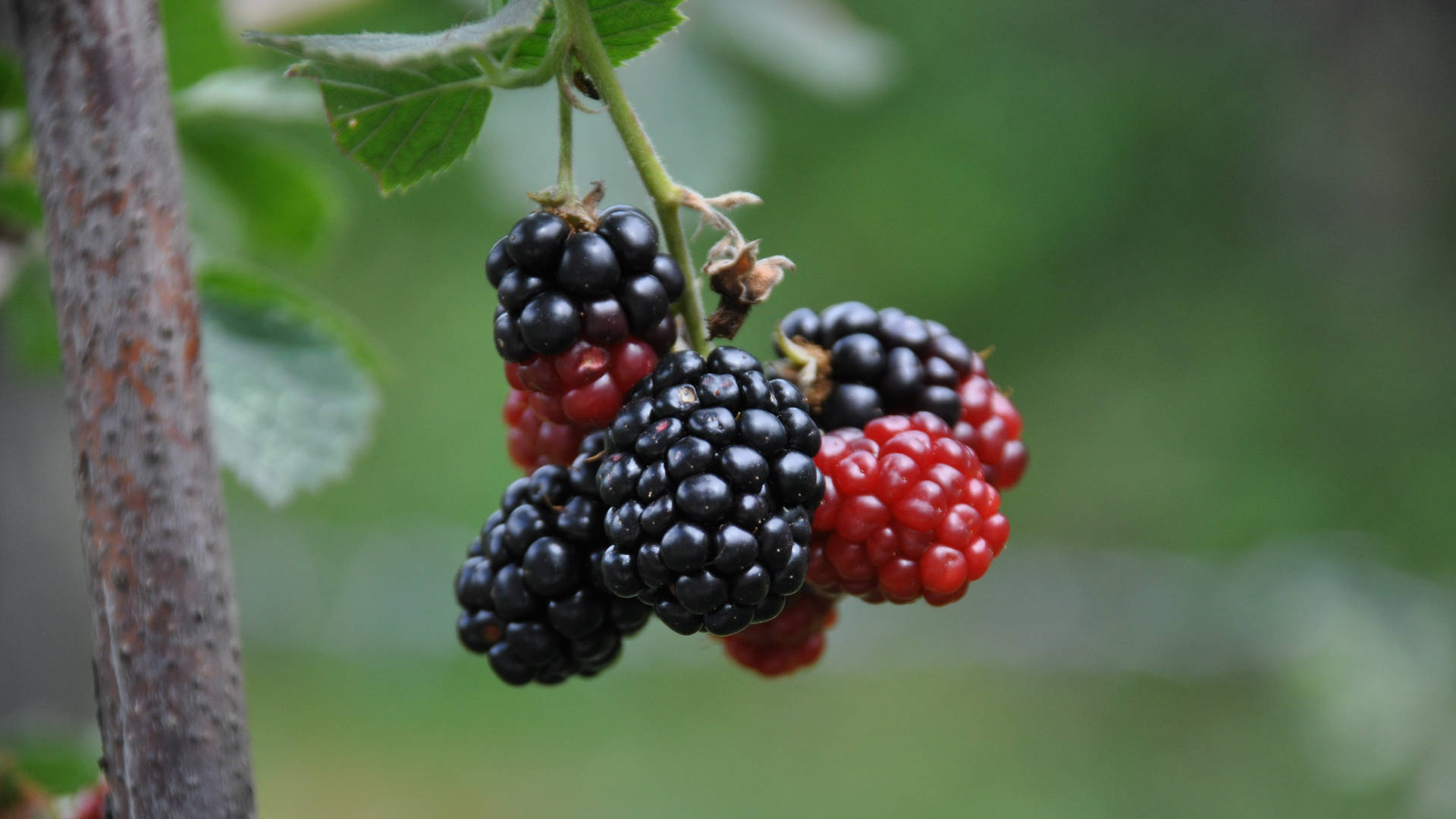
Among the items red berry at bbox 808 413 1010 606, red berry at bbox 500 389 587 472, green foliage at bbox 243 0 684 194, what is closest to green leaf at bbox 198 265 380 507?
red berry at bbox 500 389 587 472

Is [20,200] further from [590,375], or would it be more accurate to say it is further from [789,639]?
[789,639]

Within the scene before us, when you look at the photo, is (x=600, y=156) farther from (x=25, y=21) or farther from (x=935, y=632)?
(x=935, y=632)

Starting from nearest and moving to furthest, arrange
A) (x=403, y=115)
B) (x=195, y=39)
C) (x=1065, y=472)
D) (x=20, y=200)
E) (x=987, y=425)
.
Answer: (x=403, y=115), (x=987, y=425), (x=20, y=200), (x=195, y=39), (x=1065, y=472)

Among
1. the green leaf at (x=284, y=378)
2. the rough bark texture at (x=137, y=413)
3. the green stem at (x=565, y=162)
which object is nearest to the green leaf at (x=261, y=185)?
the green leaf at (x=284, y=378)

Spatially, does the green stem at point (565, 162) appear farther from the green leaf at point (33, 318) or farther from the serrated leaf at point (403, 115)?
the green leaf at point (33, 318)

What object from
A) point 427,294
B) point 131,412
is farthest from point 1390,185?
point 131,412

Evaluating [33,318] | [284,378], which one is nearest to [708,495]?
[284,378]

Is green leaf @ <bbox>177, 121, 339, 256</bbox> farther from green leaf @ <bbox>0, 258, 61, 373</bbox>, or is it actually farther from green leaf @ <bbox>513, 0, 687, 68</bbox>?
green leaf @ <bbox>513, 0, 687, 68</bbox>
